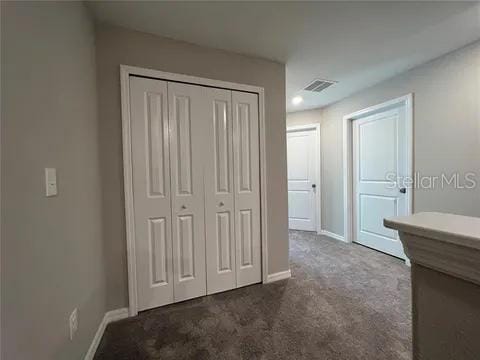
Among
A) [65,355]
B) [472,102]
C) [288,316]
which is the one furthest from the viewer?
[472,102]

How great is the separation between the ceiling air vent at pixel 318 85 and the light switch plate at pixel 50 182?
287cm

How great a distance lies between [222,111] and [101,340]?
6.49 feet

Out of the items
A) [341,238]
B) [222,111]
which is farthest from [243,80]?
[341,238]

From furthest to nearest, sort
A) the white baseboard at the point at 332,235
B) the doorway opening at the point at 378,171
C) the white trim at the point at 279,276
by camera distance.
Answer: the white baseboard at the point at 332,235 < the doorway opening at the point at 378,171 < the white trim at the point at 279,276

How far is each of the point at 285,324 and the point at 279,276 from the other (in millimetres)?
752

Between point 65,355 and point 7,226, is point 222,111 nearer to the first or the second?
point 7,226

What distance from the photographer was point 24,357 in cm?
84

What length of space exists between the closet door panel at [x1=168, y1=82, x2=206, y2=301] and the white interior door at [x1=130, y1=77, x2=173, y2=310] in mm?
62

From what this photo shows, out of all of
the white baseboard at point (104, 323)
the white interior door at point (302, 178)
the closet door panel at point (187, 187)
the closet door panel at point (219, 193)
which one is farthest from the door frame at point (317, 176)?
the white baseboard at point (104, 323)

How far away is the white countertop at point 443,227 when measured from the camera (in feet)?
1.54

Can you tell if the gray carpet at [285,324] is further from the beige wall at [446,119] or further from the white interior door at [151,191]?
the beige wall at [446,119]

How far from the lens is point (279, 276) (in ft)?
8.26

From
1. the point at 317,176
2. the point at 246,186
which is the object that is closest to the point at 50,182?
the point at 246,186

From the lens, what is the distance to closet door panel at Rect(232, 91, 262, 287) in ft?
7.55
